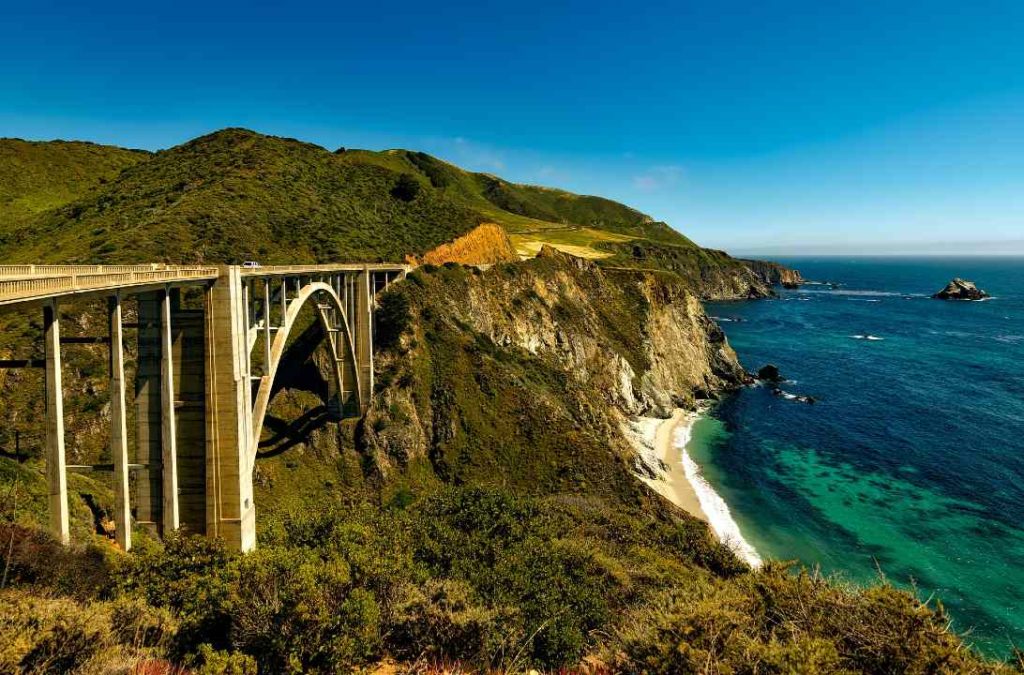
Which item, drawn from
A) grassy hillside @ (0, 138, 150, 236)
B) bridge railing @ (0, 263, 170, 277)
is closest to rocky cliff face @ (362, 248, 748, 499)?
bridge railing @ (0, 263, 170, 277)

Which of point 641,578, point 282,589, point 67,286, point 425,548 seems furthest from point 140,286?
point 641,578

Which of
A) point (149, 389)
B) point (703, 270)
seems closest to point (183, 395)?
point (149, 389)

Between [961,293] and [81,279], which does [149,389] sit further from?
[961,293]

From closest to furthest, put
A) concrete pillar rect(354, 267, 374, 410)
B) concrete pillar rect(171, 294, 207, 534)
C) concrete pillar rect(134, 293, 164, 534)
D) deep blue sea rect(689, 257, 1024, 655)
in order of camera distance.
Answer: concrete pillar rect(134, 293, 164, 534)
concrete pillar rect(171, 294, 207, 534)
deep blue sea rect(689, 257, 1024, 655)
concrete pillar rect(354, 267, 374, 410)

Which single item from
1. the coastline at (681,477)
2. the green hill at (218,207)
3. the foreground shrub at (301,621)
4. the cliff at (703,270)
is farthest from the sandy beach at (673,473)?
the cliff at (703,270)

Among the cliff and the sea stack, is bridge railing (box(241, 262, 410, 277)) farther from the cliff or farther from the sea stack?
the sea stack

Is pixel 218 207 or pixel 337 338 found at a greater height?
pixel 218 207
